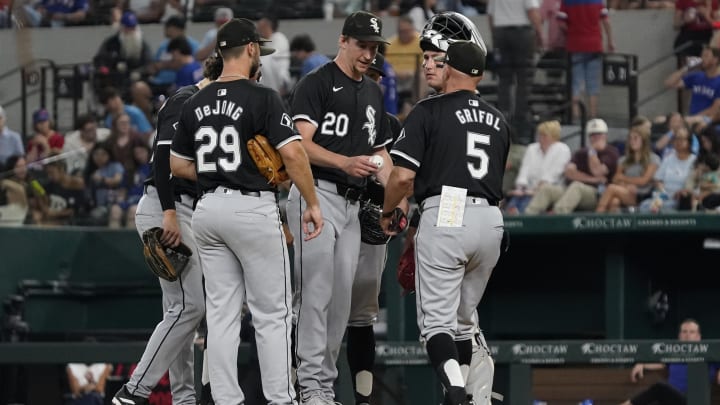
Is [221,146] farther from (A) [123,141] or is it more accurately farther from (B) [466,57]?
(A) [123,141]

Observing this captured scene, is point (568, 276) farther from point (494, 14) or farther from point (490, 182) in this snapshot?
point (490, 182)

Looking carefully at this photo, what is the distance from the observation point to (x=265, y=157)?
7219 millimetres

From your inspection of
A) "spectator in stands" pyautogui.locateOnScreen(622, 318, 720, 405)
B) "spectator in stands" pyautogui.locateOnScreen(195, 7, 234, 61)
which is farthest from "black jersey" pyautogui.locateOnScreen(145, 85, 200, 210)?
"spectator in stands" pyautogui.locateOnScreen(195, 7, 234, 61)

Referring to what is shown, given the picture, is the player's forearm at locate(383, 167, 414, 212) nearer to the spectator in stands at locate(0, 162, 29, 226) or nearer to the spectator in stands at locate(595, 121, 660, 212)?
the spectator in stands at locate(595, 121, 660, 212)

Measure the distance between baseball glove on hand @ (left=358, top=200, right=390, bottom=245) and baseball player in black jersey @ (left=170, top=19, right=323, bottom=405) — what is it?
628mm

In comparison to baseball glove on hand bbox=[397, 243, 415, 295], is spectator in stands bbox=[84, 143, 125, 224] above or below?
below

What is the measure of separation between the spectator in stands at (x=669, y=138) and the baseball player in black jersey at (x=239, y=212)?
19.0 ft

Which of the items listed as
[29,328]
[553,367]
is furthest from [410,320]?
[29,328]

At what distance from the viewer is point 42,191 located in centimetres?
1306

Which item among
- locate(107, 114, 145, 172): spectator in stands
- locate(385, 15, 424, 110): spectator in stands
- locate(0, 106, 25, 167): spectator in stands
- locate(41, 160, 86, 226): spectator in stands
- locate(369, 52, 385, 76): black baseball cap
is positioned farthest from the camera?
locate(0, 106, 25, 167): spectator in stands

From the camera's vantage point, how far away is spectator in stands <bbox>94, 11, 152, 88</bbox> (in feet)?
51.8

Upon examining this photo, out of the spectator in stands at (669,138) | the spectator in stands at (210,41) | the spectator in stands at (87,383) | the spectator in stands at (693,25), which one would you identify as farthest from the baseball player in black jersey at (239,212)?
the spectator in stands at (693,25)

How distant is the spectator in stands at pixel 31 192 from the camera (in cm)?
1305

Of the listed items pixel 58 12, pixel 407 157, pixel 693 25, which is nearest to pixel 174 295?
pixel 407 157
